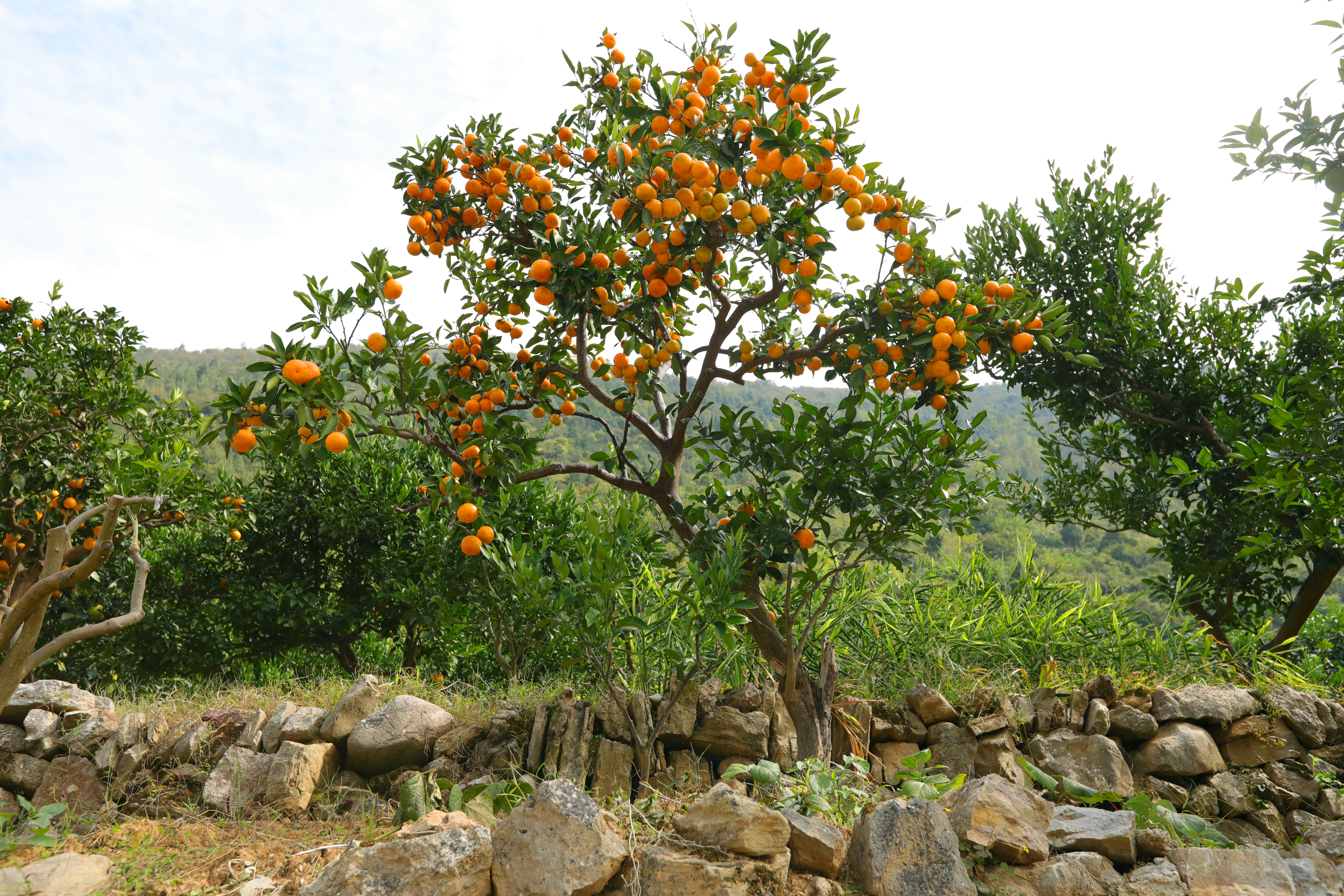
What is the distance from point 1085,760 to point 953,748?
67cm

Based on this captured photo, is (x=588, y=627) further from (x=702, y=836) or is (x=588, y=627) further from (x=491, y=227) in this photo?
(x=491, y=227)

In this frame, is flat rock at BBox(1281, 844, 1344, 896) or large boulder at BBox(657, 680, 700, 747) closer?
flat rock at BBox(1281, 844, 1344, 896)

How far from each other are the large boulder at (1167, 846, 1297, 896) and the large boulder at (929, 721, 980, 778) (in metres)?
1.19

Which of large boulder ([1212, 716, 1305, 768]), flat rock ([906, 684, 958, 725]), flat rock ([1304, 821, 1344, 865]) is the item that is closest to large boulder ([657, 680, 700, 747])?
flat rock ([906, 684, 958, 725])

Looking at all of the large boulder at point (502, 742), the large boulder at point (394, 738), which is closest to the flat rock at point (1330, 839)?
the large boulder at point (502, 742)

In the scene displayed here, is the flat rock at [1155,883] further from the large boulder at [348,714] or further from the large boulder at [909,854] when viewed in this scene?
the large boulder at [348,714]

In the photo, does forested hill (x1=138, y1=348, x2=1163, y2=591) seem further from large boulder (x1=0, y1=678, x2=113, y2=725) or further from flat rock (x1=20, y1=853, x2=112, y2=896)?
large boulder (x1=0, y1=678, x2=113, y2=725)

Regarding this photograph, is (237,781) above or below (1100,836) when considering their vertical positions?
below

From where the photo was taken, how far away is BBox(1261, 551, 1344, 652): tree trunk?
5.51 meters

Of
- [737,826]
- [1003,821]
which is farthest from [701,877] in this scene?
[1003,821]

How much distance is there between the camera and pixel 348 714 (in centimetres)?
361

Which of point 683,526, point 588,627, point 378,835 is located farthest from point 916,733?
point 378,835

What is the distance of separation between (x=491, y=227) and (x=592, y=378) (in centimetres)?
119

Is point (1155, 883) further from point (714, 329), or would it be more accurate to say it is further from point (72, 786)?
point (72, 786)
